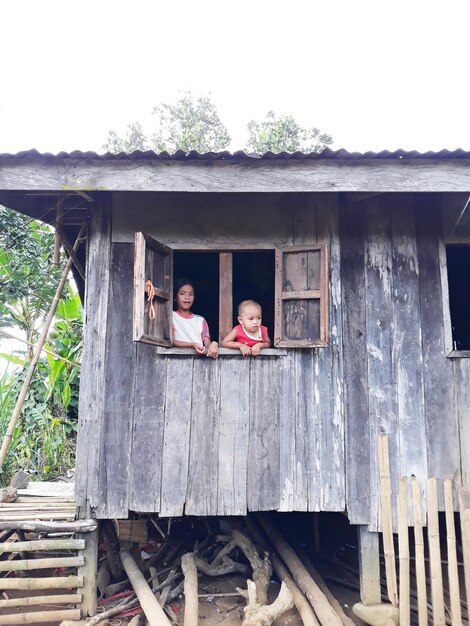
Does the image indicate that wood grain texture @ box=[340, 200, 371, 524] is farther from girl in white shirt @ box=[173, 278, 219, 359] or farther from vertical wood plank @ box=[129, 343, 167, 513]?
vertical wood plank @ box=[129, 343, 167, 513]

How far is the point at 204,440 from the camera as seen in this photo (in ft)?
13.9

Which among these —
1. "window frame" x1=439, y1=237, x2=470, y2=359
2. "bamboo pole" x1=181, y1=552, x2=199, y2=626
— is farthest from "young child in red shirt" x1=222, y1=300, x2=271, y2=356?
"bamboo pole" x1=181, y1=552, x2=199, y2=626

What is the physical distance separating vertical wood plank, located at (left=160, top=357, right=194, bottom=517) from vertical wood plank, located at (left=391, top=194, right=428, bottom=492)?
6.31ft

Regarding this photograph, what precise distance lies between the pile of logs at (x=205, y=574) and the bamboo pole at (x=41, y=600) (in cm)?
23

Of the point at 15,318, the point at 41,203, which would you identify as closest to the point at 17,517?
the point at 41,203

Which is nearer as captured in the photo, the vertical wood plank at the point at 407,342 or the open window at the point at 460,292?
the vertical wood plank at the point at 407,342

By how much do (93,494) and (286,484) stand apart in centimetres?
173

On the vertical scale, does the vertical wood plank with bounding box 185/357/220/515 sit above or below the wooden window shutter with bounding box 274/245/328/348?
below

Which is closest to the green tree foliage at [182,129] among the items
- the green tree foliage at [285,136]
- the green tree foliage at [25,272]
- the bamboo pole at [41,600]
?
the green tree foliage at [285,136]

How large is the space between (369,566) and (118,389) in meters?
2.80

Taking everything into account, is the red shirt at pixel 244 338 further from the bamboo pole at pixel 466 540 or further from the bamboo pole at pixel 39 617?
the bamboo pole at pixel 39 617

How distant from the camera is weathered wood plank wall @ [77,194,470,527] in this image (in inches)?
165

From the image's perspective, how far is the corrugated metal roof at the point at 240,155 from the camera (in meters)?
3.76

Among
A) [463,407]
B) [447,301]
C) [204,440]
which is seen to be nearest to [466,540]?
[463,407]
